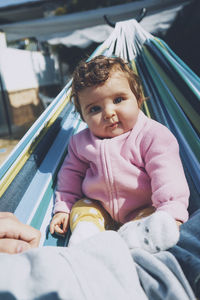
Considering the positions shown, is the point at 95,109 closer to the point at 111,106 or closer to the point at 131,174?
the point at 111,106

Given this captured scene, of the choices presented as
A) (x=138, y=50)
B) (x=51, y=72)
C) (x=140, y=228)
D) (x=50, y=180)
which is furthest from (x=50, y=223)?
(x=51, y=72)

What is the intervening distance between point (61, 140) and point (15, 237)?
0.70 m

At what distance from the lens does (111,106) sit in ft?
3.16

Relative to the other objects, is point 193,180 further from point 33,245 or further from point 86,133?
point 33,245

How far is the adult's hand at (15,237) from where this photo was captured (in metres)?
0.55

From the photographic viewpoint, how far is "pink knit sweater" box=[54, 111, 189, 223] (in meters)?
0.83

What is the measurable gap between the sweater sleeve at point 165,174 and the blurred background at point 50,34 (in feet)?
9.12

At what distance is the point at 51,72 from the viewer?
742 centimetres

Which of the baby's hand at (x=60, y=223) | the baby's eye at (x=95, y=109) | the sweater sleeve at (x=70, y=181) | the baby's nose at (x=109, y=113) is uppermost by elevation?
the baby's eye at (x=95, y=109)

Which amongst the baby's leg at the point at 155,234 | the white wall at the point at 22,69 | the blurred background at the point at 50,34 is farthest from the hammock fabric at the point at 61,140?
the white wall at the point at 22,69

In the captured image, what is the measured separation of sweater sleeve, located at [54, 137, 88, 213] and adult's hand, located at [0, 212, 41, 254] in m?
0.35

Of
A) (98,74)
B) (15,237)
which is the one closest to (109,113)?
(98,74)

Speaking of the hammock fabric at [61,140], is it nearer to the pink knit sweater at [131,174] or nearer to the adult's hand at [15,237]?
the pink knit sweater at [131,174]

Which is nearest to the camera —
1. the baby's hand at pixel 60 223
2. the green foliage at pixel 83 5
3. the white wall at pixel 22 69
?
the baby's hand at pixel 60 223
